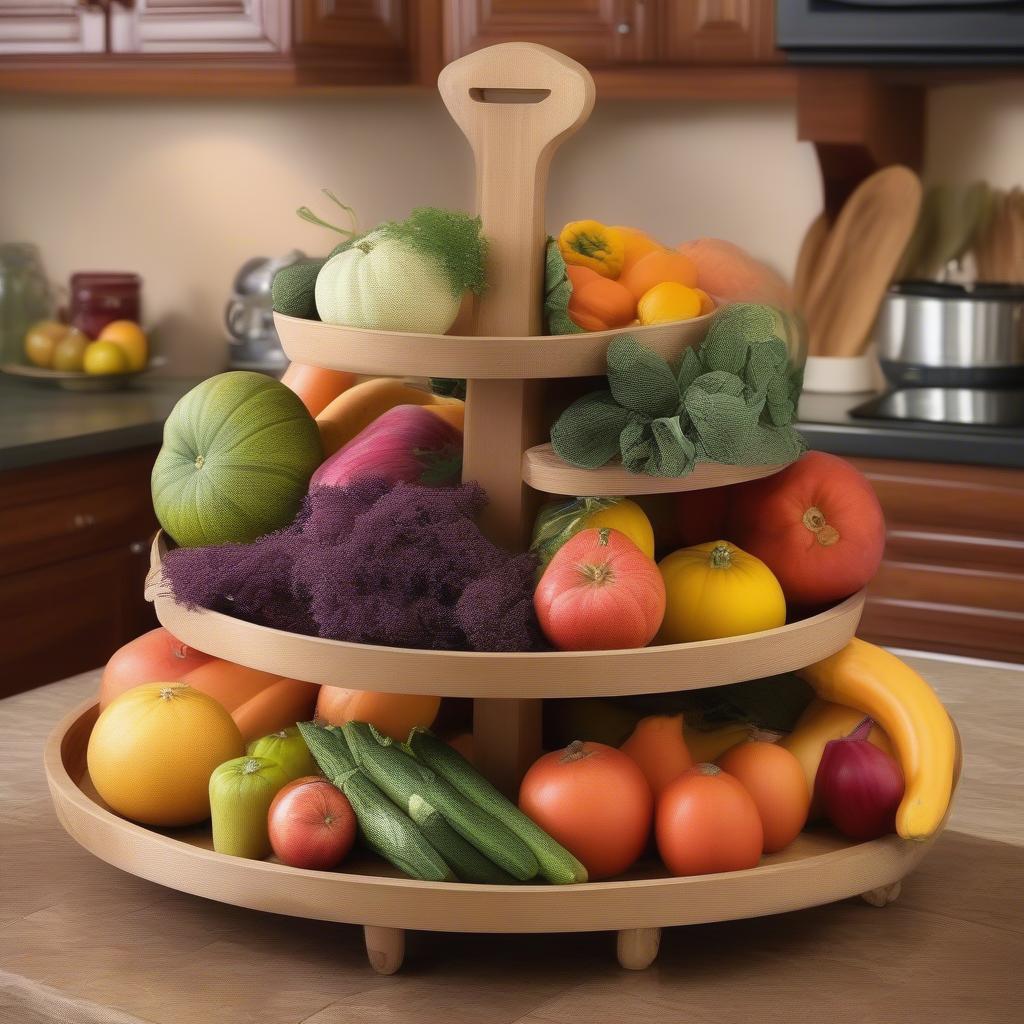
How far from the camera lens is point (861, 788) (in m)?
0.91

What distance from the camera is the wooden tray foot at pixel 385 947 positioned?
84cm

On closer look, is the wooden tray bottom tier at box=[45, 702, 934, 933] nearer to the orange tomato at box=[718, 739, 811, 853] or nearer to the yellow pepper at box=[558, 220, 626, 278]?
the orange tomato at box=[718, 739, 811, 853]

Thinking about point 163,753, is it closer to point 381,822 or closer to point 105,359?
point 381,822

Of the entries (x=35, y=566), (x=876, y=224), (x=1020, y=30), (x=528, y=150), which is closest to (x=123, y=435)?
(x=35, y=566)

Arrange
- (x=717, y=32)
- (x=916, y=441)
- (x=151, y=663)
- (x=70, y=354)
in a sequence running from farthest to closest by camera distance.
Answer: (x=70, y=354)
(x=717, y=32)
(x=916, y=441)
(x=151, y=663)

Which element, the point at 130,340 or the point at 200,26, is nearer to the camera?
the point at 200,26

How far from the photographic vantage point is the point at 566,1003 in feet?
2.68

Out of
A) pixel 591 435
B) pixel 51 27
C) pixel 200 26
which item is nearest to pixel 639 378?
pixel 591 435

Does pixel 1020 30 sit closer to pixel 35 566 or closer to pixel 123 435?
pixel 123 435

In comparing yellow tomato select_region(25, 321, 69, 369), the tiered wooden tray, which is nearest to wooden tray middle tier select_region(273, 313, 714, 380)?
the tiered wooden tray

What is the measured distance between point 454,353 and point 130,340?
2476 mm

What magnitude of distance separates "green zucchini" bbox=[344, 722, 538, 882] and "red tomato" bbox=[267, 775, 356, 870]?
0.03 m

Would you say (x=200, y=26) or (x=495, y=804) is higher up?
(x=200, y=26)

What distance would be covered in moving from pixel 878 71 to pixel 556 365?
194 cm
